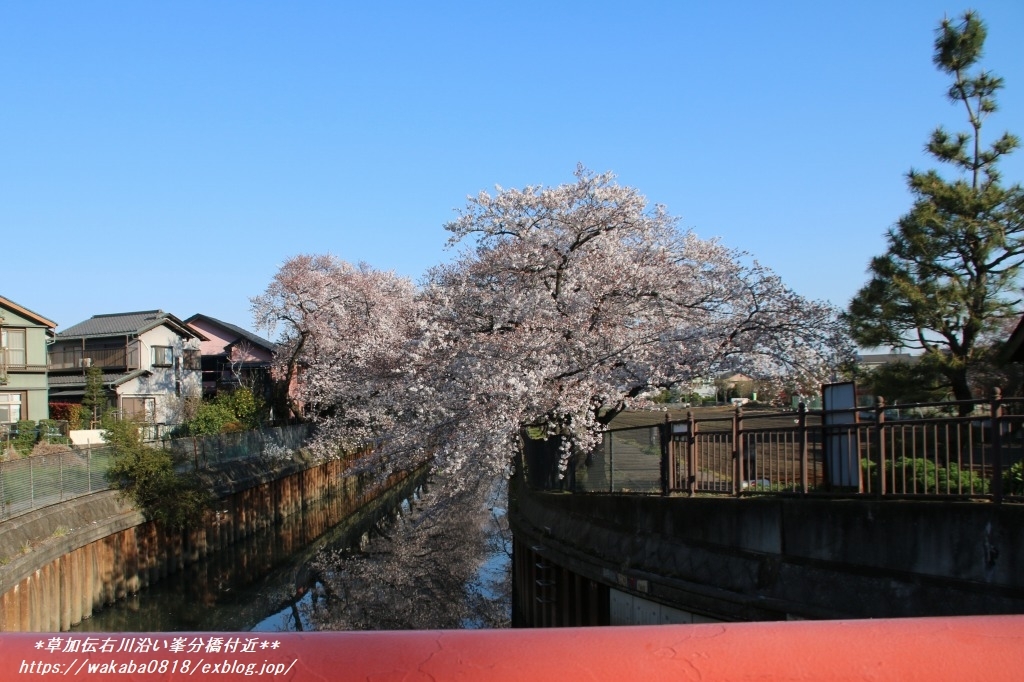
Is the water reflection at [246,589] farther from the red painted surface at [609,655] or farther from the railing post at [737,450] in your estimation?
the red painted surface at [609,655]

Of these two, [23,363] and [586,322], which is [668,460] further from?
[23,363]

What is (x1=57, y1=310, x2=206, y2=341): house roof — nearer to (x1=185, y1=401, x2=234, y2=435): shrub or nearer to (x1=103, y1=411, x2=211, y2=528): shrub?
(x1=185, y1=401, x2=234, y2=435): shrub

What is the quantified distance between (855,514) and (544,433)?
35.9 feet

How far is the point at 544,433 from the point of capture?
1970 cm

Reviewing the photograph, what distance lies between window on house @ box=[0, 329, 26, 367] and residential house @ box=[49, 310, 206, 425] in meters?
6.22

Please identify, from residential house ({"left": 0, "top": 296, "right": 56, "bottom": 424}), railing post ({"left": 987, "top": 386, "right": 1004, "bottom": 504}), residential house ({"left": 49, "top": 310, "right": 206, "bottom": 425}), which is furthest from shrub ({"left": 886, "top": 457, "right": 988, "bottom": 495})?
residential house ({"left": 49, "top": 310, "right": 206, "bottom": 425})

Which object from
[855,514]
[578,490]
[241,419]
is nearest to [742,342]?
[578,490]

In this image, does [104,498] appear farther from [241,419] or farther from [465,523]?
[241,419]

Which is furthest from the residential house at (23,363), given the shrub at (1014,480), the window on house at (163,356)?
the shrub at (1014,480)

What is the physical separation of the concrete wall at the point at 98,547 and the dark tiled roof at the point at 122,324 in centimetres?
Result: 1676

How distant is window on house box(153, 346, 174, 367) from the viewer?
4803cm

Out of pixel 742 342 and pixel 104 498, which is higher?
pixel 742 342

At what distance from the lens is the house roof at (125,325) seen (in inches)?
1860

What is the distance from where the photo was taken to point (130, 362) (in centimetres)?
4659
